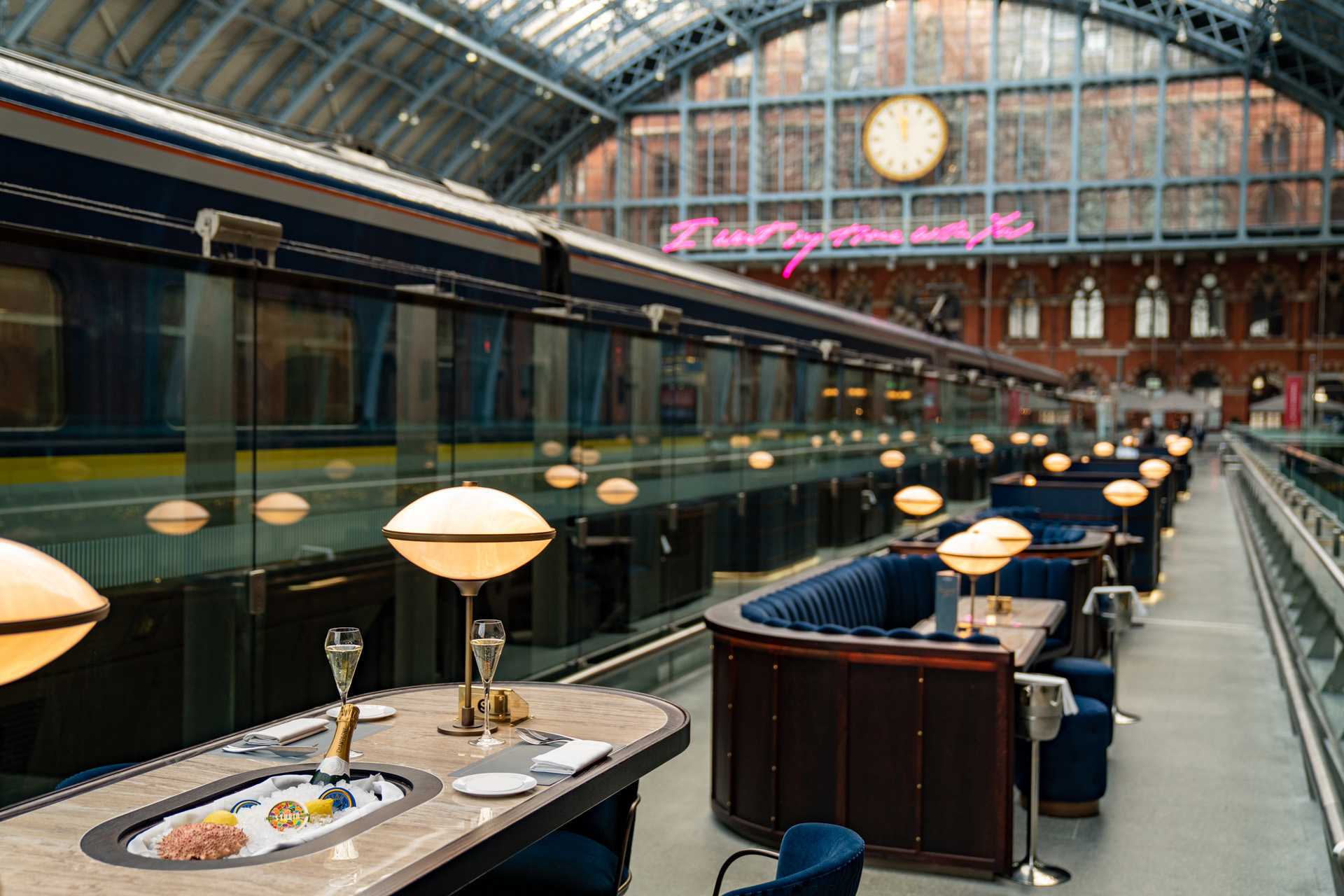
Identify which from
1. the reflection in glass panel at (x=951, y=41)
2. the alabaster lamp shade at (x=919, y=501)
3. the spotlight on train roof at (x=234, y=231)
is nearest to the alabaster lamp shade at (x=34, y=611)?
the spotlight on train roof at (x=234, y=231)

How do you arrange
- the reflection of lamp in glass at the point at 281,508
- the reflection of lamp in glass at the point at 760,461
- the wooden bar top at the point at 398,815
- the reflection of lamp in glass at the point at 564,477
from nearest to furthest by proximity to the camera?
the wooden bar top at the point at 398,815, the reflection of lamp in glass at the point at 281,508, the reflection of lamp in glass at the point at 564,477, the reflection of lamp in glass at the point at 760,461

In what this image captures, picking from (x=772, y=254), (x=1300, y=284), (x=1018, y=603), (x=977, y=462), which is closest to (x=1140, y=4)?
(x=1300, y=284)

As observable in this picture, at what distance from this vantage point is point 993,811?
16.7 ft

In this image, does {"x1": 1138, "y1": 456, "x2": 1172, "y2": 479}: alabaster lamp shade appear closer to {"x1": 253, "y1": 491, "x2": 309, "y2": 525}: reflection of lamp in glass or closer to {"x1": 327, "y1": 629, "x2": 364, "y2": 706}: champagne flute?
{"x1": 253, "y1": 491, "x2": 309, "y2": 525}: reflection of lamp in glass

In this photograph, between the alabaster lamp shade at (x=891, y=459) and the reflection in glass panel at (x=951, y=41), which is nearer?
the alabaster lamp shade at (x=891, y=459)

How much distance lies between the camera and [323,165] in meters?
7.71

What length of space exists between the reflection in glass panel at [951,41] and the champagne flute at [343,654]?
42602 mm

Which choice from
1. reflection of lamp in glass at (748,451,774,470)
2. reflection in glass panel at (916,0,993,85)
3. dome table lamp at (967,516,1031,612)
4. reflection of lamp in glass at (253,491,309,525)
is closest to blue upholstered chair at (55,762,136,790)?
reflection of lamp in glass at (253,491,309,525)

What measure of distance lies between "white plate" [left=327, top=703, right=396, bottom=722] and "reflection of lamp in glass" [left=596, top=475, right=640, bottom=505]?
412cm

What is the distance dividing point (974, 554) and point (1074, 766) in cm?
124

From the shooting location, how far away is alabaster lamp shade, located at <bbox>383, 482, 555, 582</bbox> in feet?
9.97

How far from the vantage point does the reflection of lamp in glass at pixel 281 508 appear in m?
4.86

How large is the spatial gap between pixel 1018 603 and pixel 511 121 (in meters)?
37.7

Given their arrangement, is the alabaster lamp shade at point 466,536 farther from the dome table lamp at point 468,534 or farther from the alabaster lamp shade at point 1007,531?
the alabaster lamp shade at point 1007,531
